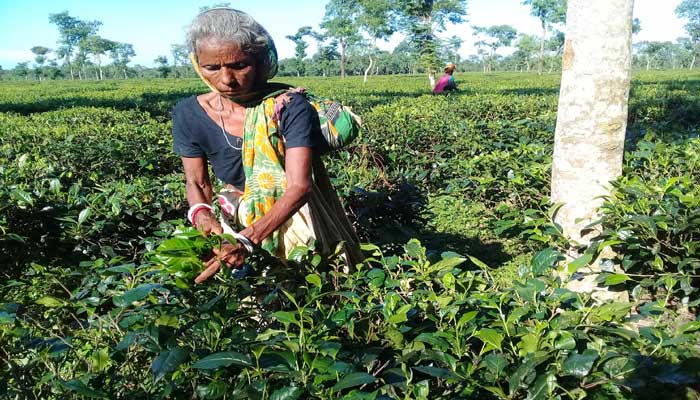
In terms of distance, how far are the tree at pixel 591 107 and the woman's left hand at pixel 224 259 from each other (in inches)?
60.7

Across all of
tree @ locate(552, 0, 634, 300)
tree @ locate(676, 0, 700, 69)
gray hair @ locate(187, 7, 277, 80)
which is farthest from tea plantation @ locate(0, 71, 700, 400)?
tree @ locate(676, 0, 700, 69)

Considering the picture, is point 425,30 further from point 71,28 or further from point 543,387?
point 71,28

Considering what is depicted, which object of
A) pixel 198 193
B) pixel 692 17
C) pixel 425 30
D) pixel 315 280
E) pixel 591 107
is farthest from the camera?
pixel 692 17

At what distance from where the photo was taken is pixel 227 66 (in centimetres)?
168

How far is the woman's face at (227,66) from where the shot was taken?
1.65m

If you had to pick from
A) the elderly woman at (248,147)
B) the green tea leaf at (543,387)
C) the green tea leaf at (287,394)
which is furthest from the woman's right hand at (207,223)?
the green tea leaf at (543,387)

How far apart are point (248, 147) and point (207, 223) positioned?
0.99 feet

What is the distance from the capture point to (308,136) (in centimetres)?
177

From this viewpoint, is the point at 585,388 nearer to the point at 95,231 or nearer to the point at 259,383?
the point at 259,383

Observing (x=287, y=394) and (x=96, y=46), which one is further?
(x=96, y=46)

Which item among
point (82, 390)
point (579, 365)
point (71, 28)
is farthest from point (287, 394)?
point (71, 28)

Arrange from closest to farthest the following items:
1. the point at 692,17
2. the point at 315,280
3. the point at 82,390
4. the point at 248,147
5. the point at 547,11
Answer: the point at 82,390 < the point at 315,280 < the point at 248,147 < the point at 547,11 < the point at 692,17

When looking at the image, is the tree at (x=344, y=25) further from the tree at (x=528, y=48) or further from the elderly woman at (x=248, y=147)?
the elderly woman at (x=248, y=147)

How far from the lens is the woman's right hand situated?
5.91 feet
